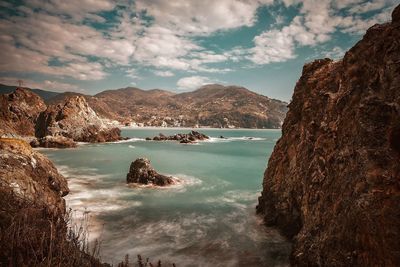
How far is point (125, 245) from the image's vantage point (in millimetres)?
13695

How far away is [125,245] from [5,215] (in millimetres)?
7083

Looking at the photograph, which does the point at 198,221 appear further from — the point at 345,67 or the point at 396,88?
the point at 396,88

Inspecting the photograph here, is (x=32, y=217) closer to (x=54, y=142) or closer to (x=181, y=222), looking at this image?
(x=181, y=222)

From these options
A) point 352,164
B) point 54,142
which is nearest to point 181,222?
point 352,164

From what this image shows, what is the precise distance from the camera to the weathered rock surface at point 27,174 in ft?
39.2

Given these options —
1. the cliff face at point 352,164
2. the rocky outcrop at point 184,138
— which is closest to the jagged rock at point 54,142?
the rocky outcrop at point 184,138

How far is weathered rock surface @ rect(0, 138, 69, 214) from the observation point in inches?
470

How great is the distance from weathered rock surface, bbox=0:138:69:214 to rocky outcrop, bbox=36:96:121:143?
2432 inches


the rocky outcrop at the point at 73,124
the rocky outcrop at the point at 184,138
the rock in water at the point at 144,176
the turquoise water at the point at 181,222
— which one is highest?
the rocky outcrop at the point at 73,124

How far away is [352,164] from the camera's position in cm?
916

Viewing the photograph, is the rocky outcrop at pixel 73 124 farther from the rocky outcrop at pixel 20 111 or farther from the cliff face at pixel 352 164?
the cliff face at pixel 352 164

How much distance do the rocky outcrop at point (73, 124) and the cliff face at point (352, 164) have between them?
235ft

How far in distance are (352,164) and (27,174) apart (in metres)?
14.3

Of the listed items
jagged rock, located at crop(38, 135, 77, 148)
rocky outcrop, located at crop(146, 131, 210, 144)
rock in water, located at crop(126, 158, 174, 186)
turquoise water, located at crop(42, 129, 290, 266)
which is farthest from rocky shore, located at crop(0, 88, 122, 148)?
turquoise water, located at crop(42, 129, 290, 266)
